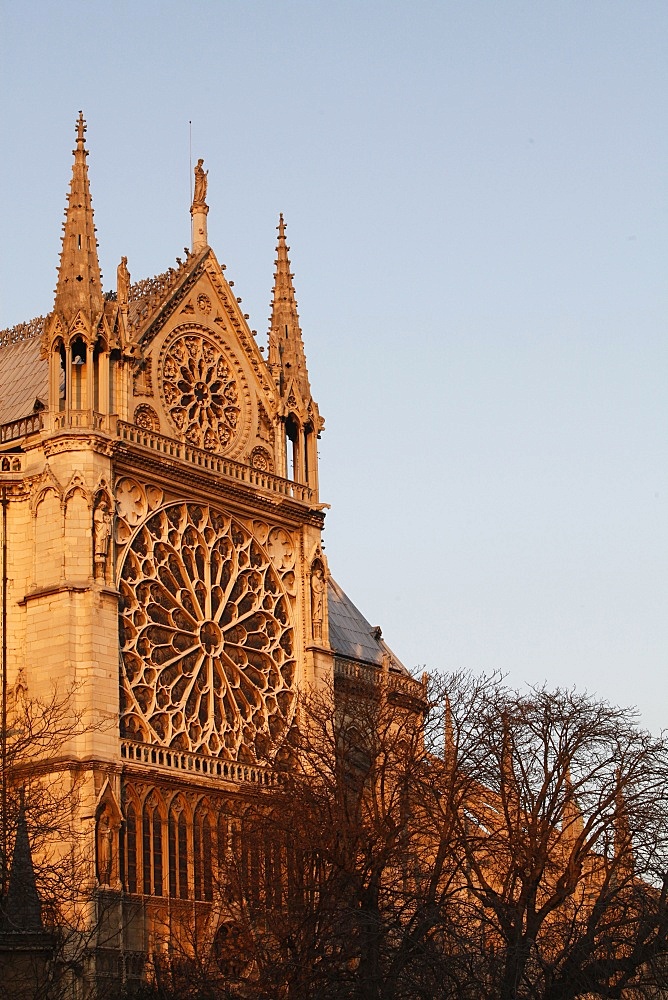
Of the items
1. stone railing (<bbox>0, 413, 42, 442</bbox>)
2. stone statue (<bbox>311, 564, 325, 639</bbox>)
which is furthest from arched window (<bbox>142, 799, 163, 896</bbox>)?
stone railing (<bbox>0, 413, 42, 442</bbox>)

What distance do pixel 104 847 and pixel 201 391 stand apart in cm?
1463

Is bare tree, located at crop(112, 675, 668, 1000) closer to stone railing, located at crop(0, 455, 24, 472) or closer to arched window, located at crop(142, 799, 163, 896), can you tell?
arched window, located at crop(142, 799, 163, 896)

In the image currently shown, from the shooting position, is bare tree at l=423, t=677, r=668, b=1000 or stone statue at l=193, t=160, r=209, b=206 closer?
bare tree at l=423, t=677, r=668, b=1000

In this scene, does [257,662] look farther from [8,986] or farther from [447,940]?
[8,986]

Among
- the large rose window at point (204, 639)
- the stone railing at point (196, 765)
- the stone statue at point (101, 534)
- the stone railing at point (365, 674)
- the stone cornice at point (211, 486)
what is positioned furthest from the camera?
the stone railing at point (365, 674)

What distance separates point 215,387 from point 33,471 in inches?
309

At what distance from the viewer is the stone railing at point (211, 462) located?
170 ft

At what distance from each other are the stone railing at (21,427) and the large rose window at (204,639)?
3.93 metres

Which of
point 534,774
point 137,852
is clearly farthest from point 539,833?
point 137,852

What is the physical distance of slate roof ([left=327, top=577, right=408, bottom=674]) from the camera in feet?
213

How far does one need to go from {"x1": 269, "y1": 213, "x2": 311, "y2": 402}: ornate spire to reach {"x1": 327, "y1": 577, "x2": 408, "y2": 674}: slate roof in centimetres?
903

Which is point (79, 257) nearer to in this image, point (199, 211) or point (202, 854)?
point (199, 211)

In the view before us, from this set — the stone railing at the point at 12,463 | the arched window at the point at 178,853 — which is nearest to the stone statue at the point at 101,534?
the stone railing at the point at 12,463

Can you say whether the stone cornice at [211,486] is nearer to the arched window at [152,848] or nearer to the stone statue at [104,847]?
the arched window at [152,848]
